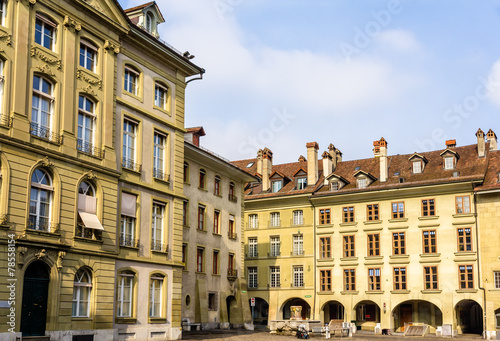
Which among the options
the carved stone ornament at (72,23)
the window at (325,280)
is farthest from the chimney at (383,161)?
the carved stone ornament at (72,23)

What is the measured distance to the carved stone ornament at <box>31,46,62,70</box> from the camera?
25.4 metres

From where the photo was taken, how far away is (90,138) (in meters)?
28.3

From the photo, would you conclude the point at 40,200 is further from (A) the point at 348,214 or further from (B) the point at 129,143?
(A) the point at 348,214

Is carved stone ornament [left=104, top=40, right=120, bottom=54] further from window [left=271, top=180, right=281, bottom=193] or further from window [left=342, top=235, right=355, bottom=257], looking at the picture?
window [left=271, top=180, right=281, bottom=193]

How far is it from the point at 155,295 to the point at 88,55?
1234 centimetres

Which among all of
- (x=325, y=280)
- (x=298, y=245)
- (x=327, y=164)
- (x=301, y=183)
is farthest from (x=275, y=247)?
(x=327, y=164)

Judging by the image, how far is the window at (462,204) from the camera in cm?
5334

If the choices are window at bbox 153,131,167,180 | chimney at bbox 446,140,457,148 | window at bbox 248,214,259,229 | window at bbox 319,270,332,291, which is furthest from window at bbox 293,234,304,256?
window at bbox 153,131,167,180

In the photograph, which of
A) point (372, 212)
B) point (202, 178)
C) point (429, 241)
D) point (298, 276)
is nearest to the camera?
point (202, 178)

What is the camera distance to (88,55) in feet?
94.5

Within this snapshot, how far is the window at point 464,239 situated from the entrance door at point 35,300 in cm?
3854

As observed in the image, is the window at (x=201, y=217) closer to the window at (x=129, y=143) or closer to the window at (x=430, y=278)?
the window at (x=129, y=143)

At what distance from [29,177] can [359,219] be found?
1557 inches

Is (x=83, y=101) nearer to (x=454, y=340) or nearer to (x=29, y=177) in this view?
(x=29, y=177)
